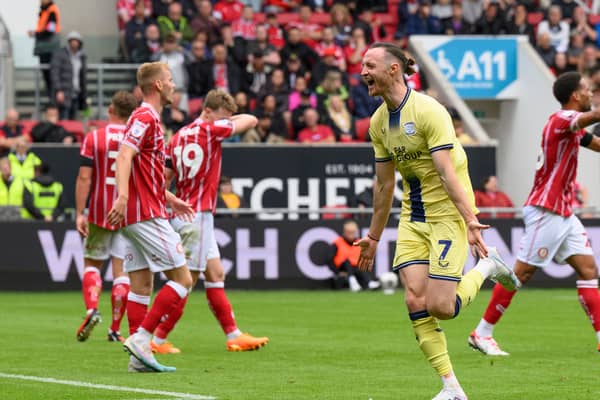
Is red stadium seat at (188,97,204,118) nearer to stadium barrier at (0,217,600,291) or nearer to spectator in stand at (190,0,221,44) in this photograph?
spectator in stand at (190,0,221,44)

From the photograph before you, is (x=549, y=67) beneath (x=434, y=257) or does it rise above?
beneath

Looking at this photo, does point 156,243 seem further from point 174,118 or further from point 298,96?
point 298,96

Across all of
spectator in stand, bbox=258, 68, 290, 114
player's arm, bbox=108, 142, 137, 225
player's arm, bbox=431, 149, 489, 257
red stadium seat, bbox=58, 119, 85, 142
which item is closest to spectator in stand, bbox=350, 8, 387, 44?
spectator in stand, bbox=258, 68, 290, 114

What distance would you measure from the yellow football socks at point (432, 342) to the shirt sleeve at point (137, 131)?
2866mm

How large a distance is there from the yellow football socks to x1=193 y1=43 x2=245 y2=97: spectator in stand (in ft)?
56.7

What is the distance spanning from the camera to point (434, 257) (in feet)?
28.9

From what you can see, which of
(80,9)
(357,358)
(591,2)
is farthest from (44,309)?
(591,2)

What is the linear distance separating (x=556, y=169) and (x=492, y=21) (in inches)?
699

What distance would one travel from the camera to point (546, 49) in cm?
2923

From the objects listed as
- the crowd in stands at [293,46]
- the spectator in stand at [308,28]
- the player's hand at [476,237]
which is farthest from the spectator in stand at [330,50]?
the player's hand at [476,237]

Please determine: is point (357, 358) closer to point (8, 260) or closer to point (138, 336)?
point (138, 336)

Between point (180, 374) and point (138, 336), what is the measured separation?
43 cm

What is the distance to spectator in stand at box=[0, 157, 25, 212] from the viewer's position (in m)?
22.3

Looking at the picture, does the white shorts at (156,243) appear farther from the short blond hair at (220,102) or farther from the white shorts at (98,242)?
the white shorts at (98,242)
